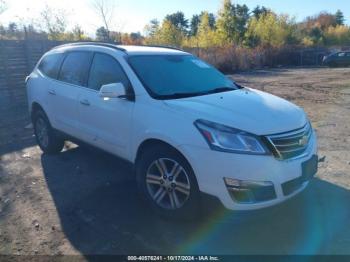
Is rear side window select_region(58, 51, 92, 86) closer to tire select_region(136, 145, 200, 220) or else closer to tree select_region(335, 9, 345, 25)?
tire select_region(136, 145, 200, 220)

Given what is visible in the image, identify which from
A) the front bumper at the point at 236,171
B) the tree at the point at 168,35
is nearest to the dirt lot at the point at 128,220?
the front bumper at the point at 236,171

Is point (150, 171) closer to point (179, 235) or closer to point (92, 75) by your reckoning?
point (179, 235)

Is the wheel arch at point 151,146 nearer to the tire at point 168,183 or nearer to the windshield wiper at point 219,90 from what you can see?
the tire at point 168,183

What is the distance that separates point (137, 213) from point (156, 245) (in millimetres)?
685

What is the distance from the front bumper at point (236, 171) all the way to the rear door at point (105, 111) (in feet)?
3.47

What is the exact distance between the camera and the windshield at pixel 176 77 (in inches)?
162

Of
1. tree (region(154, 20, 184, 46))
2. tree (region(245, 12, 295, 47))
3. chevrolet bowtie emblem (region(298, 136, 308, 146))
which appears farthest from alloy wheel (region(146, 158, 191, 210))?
tree (region(245, 12, 295, 47))

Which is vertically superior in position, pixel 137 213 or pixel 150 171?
pixel 150 171

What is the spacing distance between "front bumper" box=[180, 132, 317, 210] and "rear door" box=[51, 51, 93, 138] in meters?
2.22

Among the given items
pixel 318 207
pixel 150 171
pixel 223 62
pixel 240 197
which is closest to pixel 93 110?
pixel 150 171

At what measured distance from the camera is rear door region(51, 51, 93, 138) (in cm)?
500

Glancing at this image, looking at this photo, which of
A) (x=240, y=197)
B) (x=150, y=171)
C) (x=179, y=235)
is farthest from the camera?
(x=150, y=171)

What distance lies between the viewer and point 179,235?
11.9 ft

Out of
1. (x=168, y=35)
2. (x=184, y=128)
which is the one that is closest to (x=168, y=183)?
(x=184, y=128)
